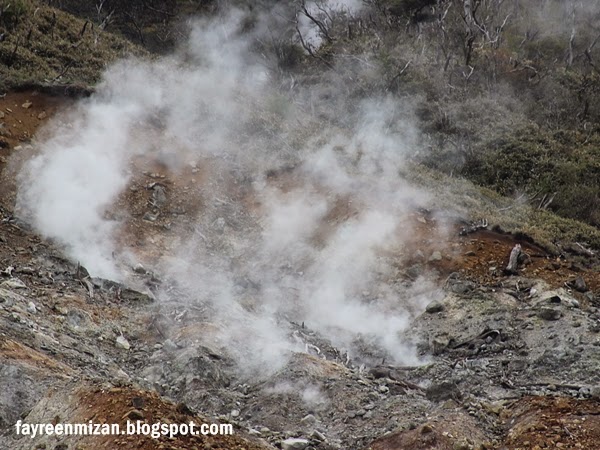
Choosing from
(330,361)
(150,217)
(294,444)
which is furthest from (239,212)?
(294,444)

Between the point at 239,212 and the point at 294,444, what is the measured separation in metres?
6.33

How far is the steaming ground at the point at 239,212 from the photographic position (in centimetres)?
800

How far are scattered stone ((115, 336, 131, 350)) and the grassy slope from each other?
738 centimetres

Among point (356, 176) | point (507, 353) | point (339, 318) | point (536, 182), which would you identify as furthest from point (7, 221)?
point (536, 182)

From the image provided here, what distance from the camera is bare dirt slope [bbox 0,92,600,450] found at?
4.80 m

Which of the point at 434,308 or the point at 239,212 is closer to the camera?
the point at 434,308

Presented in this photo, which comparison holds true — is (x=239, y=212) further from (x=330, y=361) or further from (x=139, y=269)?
(x=330, y=361)

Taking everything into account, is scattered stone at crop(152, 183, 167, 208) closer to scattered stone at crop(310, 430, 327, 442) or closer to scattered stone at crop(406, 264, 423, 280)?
scattered stone at crop(406, 264, 423, 280)

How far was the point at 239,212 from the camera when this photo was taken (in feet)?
35.7

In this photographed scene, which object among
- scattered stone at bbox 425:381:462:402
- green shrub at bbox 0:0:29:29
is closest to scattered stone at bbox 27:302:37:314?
scattered stone at bbox 425:381:462:402

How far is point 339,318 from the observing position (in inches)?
324

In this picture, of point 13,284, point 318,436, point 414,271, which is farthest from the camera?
point 414,271

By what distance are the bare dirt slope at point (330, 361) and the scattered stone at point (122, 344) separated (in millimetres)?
48

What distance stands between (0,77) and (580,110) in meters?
17.2
